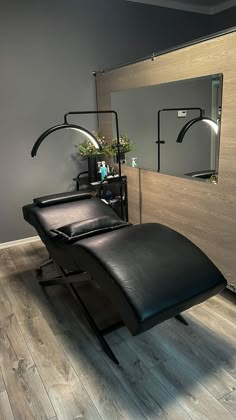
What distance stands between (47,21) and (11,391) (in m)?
3.19

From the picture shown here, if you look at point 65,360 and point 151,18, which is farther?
point 151,18

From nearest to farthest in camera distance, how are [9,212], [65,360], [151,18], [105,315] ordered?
[65,360], [105,315], [9,212], [151,18]

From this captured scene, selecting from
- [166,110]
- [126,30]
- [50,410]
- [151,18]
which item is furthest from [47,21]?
[50,410]

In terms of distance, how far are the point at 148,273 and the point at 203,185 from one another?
0.97 metres

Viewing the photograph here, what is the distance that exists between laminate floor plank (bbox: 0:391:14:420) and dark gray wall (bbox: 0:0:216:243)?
2000 mm

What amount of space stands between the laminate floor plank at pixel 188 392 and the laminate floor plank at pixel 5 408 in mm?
735

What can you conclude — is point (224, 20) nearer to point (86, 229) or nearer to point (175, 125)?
point (175, 125)

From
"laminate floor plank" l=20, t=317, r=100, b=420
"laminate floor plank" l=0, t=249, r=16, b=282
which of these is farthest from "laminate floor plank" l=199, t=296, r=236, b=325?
"laminate floor plank" l=0, t=249, r=16, b=282

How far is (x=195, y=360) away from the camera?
172 centimetres

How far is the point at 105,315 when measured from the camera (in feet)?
6.98

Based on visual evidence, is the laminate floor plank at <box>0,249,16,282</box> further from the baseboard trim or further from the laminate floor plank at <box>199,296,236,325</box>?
the laminate floor plank at <box>199,296,236,325</box>

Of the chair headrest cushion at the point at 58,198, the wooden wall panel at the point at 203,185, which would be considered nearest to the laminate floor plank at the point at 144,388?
the wooden wall panel at the point at 203,185

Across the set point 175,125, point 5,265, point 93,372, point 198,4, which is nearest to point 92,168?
point 175,125

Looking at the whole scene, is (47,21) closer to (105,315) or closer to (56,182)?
(56,182)
